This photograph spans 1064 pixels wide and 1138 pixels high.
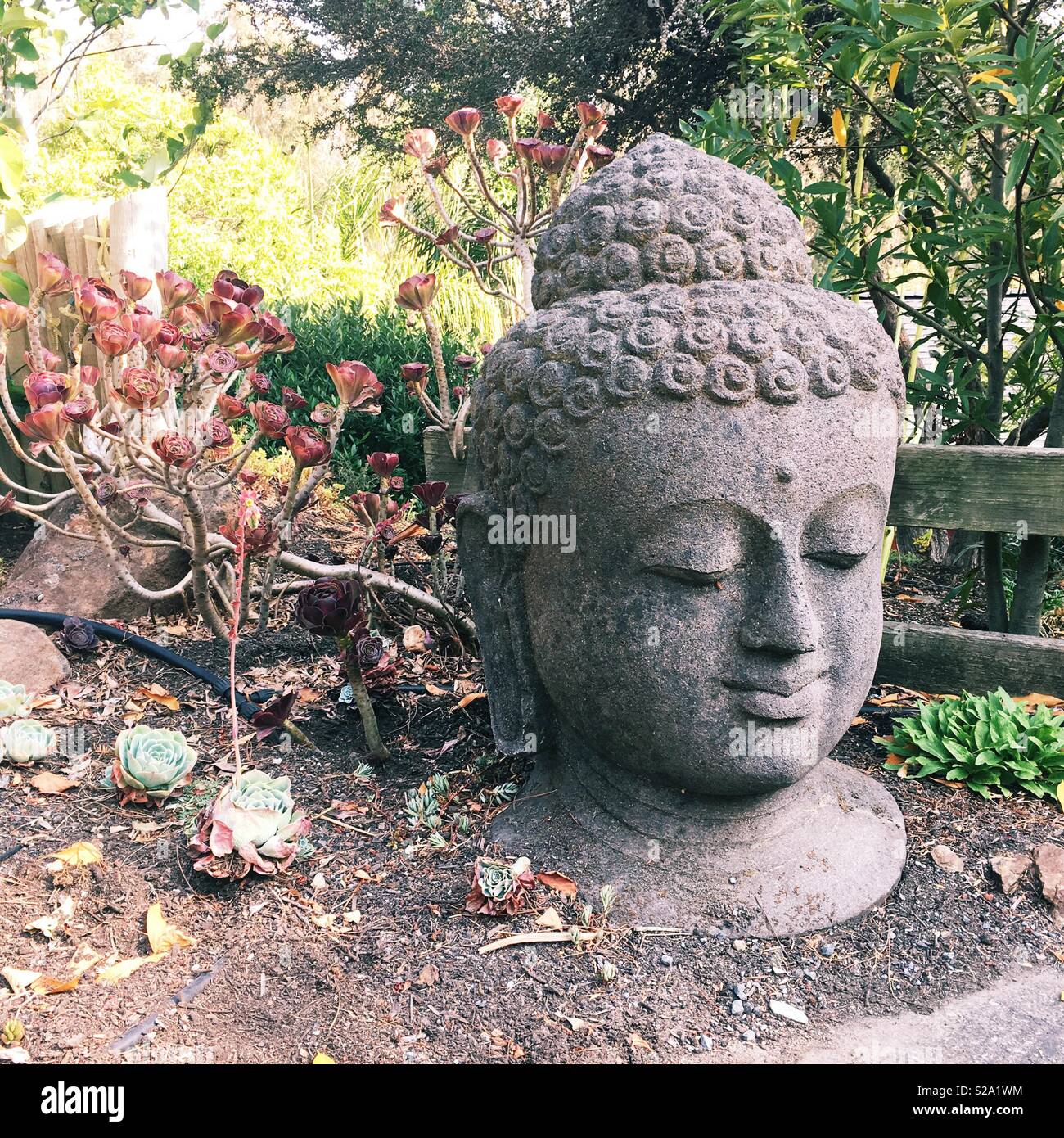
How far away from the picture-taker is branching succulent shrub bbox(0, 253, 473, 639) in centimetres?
294

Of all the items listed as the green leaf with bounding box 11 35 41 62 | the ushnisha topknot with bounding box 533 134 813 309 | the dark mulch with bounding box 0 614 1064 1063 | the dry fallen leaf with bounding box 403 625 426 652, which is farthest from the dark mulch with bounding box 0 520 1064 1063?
the green leaf with bounding box 11 35 41 62

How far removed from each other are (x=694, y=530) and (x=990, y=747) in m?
1.42

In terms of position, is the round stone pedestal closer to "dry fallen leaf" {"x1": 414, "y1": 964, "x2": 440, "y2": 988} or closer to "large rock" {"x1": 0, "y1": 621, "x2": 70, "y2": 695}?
"dry fallen leaf" {"x1": 414, "y1": 964, "x2": 440, "y2": 988}

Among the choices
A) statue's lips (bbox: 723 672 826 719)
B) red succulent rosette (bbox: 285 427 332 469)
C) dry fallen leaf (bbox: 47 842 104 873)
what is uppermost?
red succulent rosette (bbox: 285 427 332 469)

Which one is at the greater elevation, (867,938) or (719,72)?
(719,72)

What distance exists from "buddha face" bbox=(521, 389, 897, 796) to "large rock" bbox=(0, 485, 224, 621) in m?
2.31

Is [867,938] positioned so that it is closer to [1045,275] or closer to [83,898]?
[83,898]

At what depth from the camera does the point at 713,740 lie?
2.34 m

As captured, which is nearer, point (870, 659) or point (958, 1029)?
point (958, 1029)

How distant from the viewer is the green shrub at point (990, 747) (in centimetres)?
299

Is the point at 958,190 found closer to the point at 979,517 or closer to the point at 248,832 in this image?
the point at 979,517

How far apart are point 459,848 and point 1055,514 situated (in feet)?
7.07

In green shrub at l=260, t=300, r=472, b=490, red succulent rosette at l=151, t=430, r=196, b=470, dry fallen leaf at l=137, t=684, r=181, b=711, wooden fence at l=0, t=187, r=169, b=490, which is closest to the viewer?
red succulent rosette at l=151, t=430, r=196, b=470
